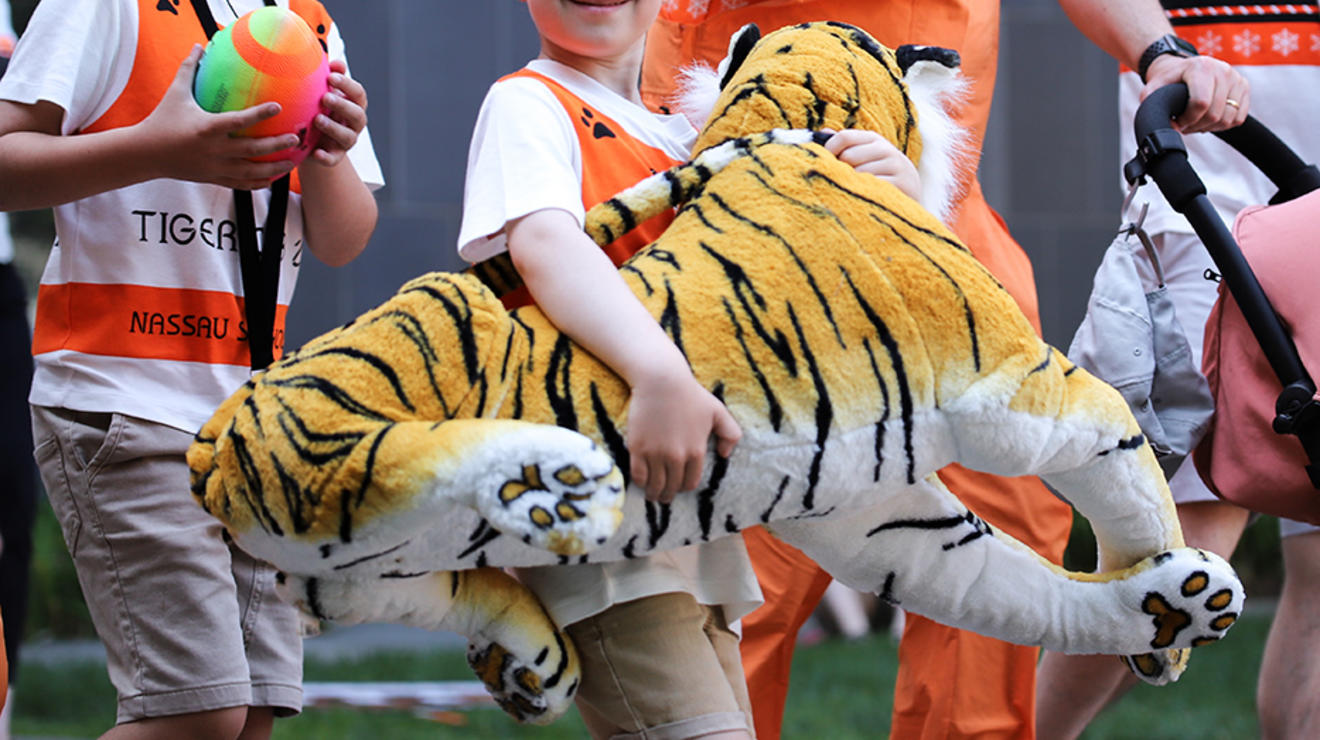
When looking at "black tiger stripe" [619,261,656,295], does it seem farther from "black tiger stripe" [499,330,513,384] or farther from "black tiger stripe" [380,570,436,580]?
"black tiger stripe" [380,570,436,580]

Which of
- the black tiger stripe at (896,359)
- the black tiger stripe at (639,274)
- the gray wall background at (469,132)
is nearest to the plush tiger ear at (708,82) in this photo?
the black tiger stripe at (639,274)

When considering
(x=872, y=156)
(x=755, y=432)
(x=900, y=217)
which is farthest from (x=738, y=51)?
(x=755, y=432)

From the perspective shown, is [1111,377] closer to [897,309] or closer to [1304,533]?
[1304,533]

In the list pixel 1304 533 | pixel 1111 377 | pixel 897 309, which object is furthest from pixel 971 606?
pixel 1304 533

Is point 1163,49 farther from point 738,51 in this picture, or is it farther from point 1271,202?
point 738,51

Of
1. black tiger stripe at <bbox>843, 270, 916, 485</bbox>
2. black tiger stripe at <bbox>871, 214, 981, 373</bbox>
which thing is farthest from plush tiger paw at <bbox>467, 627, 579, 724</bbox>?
black tiger stripe at <bbox>871, 214, 981, 373</bbox>

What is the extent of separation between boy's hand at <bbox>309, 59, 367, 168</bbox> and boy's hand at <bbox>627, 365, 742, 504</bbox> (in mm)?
711

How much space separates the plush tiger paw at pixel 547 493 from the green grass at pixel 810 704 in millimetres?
3156

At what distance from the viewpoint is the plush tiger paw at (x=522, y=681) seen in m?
1.77

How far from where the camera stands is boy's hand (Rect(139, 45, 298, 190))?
192 cm

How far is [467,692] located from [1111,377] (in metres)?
3.37

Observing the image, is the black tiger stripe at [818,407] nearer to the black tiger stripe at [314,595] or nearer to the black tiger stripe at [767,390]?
the black tiger stripe at [767,390]

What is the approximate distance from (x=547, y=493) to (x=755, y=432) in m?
0.27

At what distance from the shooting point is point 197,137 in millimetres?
1933
